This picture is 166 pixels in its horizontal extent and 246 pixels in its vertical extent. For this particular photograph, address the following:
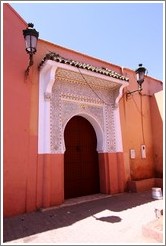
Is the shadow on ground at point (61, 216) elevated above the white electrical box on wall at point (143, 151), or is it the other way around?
the white electrical box on wall at point (143, 151)

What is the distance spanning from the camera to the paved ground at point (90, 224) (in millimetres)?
3786

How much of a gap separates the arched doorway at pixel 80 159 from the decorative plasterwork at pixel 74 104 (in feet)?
1.05

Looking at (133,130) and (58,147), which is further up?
(133,130)

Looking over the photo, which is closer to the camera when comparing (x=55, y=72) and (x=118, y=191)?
(x=55, y=72)

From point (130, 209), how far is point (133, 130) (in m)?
3.83

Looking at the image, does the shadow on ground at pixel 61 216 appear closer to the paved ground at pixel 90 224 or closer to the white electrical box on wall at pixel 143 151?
the paved ground at pixel 90 224

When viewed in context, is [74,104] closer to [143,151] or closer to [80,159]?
[80,159]

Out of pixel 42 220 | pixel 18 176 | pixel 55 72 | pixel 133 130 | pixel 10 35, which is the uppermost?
pixel 10 35

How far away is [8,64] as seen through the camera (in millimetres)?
5855

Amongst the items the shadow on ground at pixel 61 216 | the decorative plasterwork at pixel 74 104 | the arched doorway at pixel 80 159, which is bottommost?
the shadow on ground at pixel 61 216

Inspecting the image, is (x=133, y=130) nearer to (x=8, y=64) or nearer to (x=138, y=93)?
(x=138, y=93)

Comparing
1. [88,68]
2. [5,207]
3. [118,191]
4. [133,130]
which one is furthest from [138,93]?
[5,207]

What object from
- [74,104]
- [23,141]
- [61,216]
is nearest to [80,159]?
[74,104]

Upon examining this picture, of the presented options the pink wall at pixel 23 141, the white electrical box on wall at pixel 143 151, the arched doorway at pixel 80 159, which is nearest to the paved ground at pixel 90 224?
the pink wall at pixel 23 141
